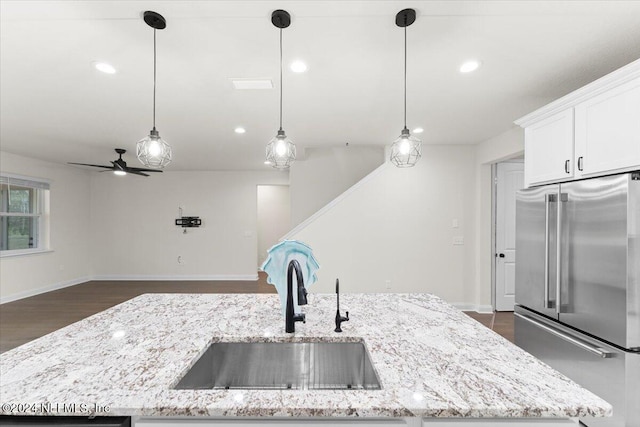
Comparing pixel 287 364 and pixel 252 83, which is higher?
pixel 252 83

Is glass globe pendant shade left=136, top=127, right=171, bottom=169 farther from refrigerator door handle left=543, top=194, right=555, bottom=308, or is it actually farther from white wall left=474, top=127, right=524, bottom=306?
white wall left=474, top=127, right=524, bottom=306

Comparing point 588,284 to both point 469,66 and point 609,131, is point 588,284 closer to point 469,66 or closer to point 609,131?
point 609,131

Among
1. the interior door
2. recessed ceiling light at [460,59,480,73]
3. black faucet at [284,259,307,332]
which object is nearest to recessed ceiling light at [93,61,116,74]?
black faucet at [284,259,307,332]

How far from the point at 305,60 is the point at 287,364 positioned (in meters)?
1.97

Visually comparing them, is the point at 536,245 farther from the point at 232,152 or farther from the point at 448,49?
the point at 232,152

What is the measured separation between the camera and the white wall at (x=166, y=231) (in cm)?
698

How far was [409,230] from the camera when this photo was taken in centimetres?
456

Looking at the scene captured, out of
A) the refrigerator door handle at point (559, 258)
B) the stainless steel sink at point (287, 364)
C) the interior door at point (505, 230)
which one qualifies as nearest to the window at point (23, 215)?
the stainless steel sink at point (287, 364)

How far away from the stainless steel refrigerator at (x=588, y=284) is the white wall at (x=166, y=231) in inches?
214

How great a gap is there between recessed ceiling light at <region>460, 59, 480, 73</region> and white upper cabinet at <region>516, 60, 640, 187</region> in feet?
2.12

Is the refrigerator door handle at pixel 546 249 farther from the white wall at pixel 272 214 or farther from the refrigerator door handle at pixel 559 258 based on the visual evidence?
the white wall at pixel 272 214

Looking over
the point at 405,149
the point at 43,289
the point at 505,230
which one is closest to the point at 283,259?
the point at 405,149

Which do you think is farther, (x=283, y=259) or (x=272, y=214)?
(x=272, y=214)

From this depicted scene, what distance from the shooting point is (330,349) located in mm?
Answer: 1434
